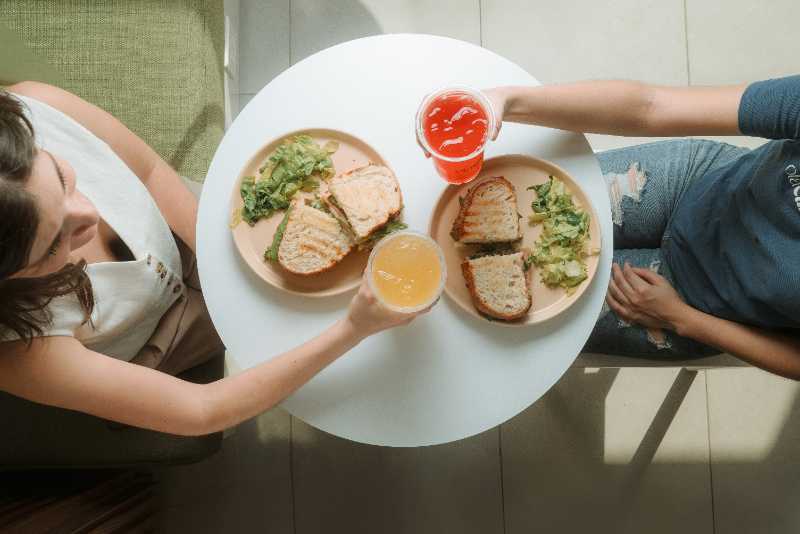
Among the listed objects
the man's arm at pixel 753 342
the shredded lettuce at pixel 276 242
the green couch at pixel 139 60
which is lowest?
the man's arm at pixel 753 342

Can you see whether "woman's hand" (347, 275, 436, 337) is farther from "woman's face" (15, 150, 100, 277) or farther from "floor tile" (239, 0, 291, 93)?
"floor tile" (239, 0, 291, 93)

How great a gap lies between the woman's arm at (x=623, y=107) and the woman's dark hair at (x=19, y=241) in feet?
2.68

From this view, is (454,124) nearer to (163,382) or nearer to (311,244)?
(311,244)

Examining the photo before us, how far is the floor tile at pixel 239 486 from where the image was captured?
201 cm

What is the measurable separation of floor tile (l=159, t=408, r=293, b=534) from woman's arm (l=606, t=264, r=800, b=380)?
3.82 feet

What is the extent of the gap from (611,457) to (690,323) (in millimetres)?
834

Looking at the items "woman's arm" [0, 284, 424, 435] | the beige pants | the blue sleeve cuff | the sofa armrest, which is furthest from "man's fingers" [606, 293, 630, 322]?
the sofa armrest

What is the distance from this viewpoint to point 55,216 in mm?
946

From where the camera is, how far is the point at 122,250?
1266mm

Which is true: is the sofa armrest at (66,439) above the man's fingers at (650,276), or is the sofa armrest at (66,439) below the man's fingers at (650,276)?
below

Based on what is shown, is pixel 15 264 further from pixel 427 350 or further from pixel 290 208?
pixel 427 350

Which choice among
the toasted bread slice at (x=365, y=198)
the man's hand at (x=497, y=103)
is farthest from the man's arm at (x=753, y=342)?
the toasted bread slice at (x=365, y=198)

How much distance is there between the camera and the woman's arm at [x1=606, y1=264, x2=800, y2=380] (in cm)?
130

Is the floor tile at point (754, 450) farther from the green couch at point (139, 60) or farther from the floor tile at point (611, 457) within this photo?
the green couch at point (139, 60)
